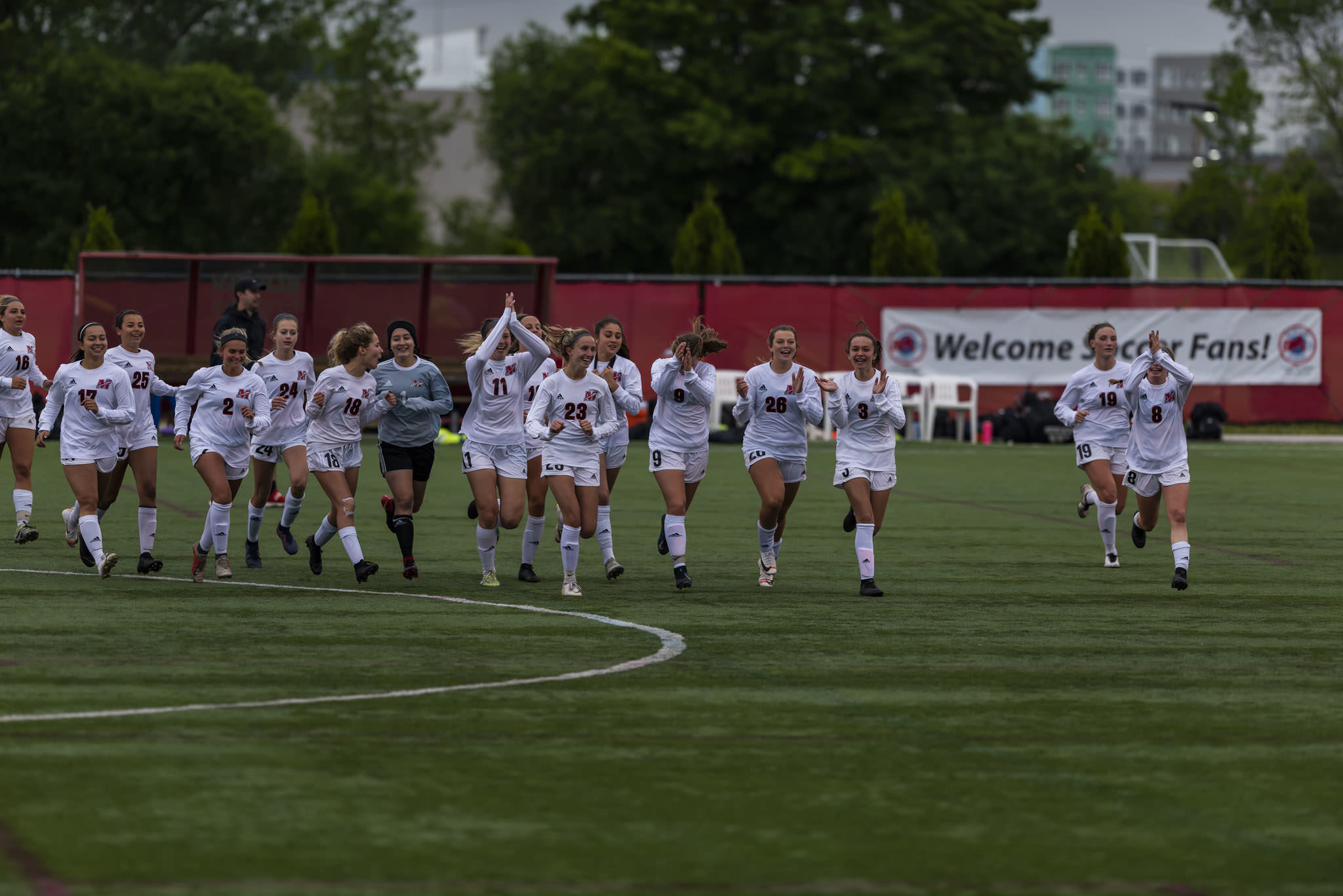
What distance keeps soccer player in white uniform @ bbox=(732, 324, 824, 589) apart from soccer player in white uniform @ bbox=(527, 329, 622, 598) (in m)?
1.15

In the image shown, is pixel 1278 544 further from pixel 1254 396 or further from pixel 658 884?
pixel 1254 396

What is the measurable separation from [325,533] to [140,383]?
6.04ft

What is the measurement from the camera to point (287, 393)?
14.3 meters

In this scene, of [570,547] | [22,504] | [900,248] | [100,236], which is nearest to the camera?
[570,547]

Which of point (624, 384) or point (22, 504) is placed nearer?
point (624, 384)

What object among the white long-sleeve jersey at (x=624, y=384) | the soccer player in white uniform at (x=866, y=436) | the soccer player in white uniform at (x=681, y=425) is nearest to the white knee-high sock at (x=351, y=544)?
the white long-sleeve jersey at (x=624, y=384)

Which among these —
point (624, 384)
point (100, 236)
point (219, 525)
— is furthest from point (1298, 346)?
point (219, 525)

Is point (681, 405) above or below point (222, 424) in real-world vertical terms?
above

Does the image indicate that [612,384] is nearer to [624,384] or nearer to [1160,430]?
[624,384]

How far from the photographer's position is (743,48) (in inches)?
2296

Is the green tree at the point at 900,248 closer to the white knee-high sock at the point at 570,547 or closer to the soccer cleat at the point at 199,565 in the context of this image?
the white knee-high sock at the point at 570,547

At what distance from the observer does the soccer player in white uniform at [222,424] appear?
1359 cm

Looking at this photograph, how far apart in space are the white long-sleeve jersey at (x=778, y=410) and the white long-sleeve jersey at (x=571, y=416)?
1188mm

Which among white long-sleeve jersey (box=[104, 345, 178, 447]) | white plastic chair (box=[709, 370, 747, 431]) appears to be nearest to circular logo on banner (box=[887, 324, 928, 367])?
white plastic chair (box=[709, 370, 747, 431])
